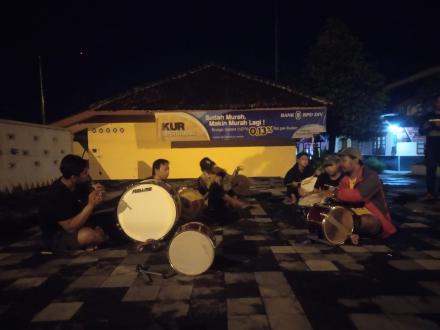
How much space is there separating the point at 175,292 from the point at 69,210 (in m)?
2.40

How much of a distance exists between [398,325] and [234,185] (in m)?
7.87

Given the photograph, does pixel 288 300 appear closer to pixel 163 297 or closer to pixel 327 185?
pixel 163 297

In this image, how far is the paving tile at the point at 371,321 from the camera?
328 cm

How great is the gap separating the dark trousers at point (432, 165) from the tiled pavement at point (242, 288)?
162 inches

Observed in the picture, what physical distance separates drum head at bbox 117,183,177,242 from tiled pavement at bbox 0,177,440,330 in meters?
0.48

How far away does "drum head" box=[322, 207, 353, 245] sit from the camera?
18.6ft

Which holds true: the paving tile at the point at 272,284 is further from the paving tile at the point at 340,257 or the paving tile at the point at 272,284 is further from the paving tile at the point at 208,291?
the paving tile at the point at 340,257

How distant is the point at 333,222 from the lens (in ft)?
18.8

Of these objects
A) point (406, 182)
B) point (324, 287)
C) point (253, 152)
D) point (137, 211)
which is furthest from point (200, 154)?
point (324, 287)

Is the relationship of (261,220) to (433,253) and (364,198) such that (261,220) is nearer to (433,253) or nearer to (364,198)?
(364,198)

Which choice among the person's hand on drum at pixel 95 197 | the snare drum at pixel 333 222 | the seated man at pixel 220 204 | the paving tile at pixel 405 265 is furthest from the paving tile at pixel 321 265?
the person's hand on drum at pixel 95 197

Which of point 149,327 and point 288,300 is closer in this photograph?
point 149,327

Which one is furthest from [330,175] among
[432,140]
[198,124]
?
[198,124]

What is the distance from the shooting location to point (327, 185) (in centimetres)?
742
